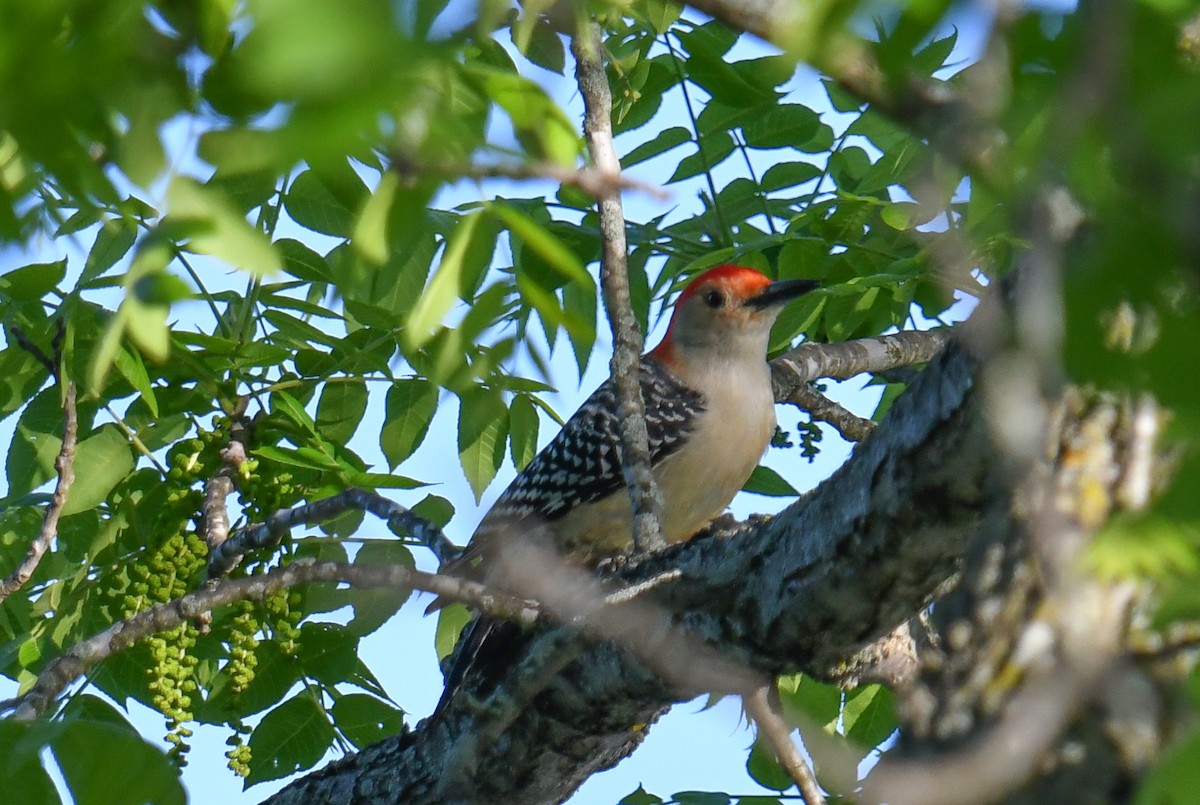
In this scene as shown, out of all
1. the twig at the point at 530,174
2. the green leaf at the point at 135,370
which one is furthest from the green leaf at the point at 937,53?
the twig at the point at 530,174

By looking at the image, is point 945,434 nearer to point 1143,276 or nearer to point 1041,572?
point 1041,572

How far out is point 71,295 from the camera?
144 inches

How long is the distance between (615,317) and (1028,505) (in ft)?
7.00

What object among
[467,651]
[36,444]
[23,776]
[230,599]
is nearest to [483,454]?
[467,651]

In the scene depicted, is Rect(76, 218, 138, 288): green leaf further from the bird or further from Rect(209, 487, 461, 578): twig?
the bird

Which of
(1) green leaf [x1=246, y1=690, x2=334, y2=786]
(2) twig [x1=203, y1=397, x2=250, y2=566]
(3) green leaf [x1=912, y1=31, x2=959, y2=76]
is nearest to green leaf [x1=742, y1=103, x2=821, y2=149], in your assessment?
(3) green leaf [x1=912, y1=31, x2=959, y2=76]

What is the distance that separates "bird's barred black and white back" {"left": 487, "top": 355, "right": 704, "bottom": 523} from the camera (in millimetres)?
A: 6488

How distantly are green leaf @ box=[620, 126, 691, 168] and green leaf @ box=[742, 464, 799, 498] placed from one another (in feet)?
4.85

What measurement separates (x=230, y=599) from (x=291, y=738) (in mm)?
1329

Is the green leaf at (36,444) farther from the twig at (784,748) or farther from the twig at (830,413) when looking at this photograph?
the twig at (830,413)

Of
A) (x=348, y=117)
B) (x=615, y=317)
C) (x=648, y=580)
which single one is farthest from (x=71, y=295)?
(x=348, y=117)

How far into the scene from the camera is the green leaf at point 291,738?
14.5 ft

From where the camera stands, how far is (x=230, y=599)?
10.9ft

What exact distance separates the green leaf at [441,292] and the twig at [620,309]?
5.35 feet
